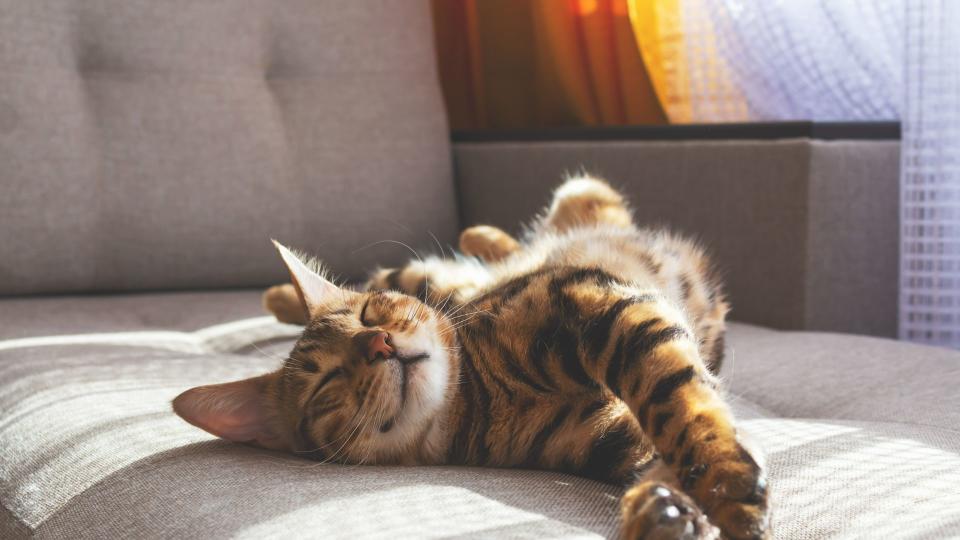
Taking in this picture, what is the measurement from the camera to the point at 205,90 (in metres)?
2.13

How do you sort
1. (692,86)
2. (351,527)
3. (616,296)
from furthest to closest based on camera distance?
(692,86) < (616,296) < (351,527)

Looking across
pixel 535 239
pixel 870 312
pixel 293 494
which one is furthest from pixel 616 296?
pixel 870 312

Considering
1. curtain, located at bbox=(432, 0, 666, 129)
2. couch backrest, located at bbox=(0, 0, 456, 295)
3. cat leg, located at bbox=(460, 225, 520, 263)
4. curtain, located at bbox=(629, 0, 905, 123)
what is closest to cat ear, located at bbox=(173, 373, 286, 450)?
cat leg, located at bbox=(460, 225, 520, 263)

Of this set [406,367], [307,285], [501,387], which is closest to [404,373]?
[406,367]

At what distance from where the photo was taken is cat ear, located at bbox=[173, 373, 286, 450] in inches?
42.1

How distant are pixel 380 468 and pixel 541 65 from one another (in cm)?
178

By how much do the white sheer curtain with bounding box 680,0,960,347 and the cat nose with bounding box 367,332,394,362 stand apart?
123 centimetres

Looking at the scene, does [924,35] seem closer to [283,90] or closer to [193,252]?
[283,90]

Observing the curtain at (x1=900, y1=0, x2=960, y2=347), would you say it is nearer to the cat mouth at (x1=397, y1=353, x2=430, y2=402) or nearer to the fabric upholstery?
the fabric upholstery

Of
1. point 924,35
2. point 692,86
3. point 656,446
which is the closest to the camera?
point 656,446

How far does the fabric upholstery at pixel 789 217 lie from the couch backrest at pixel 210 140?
60cm

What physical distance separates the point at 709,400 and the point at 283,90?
1.54 metres

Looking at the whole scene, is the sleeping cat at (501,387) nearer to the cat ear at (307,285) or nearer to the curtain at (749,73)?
the cat ear at (307,285)

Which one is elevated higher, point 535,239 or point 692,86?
point 692,86
